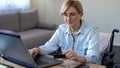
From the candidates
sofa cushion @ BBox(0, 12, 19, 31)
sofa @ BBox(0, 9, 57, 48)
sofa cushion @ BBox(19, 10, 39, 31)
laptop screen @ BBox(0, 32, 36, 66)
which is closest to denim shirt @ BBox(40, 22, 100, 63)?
laptop screen @ BBox(0, 32, 36, 66)

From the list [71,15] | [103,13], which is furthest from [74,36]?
[103,13]

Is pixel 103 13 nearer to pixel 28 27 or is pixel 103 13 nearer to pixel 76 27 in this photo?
pixel 28 27

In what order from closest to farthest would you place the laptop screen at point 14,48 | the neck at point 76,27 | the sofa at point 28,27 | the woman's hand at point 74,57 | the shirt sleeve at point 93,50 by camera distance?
the laptop screen at point 14,48, the woman's hand at point 74,57, the shirt sleeve at point 93,50, the neck at point 76,27, the sofa at point 28,27

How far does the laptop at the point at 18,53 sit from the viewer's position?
1.29 metres

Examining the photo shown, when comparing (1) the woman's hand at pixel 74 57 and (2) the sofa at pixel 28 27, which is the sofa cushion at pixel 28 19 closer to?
(2) the sofa at pixel 28 27

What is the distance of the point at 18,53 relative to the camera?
4.52ft

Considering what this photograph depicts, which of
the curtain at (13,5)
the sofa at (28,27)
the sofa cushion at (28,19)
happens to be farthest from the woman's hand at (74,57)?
the curtain at (13,5)

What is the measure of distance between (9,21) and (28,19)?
1.77ft

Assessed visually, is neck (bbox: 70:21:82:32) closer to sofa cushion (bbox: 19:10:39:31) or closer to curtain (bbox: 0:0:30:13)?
sofa cushion (bbox: 19:10:39:31)

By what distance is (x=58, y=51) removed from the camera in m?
2.07

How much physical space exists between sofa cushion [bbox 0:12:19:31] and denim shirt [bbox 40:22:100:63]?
231cm

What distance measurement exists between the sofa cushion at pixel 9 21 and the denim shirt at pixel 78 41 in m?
2.31

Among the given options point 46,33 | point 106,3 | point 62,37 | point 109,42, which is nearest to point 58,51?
point 62,37

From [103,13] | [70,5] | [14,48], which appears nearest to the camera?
[14,48]
